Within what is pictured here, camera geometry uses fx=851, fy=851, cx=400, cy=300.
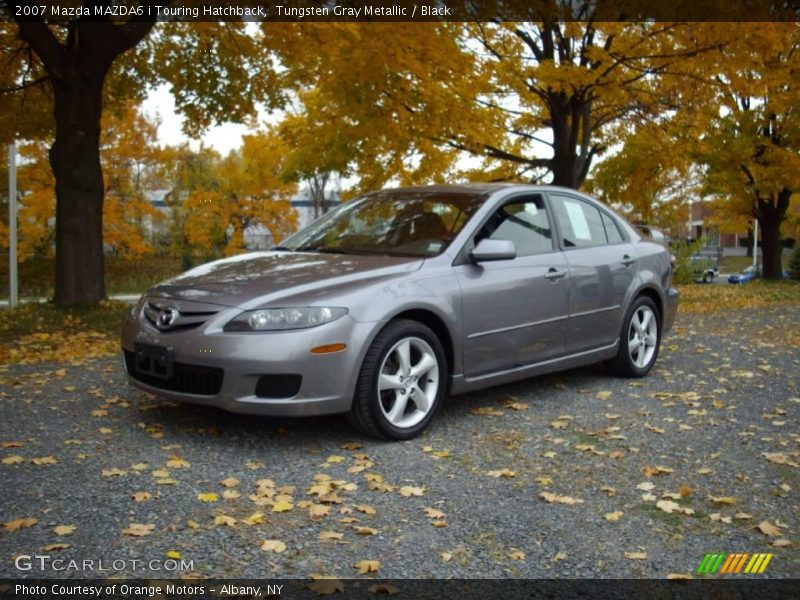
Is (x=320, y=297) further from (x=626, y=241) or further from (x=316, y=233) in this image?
(x=626, y=241)

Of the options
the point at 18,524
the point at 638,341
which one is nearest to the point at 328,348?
the point at 18,524

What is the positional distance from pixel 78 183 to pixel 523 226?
7.64m

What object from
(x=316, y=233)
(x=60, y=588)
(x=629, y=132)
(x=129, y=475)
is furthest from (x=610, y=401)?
(x=629, y=132)

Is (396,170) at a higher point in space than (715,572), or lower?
higher

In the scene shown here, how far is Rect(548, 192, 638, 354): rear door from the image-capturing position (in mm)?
6363

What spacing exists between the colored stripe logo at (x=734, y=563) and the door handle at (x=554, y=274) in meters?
2.85

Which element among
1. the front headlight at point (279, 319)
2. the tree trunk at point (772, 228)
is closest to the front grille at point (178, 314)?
the front headlight at point (279, 319)

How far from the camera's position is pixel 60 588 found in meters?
2.99

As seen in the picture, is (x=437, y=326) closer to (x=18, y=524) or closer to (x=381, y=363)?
(x=381, y=363)

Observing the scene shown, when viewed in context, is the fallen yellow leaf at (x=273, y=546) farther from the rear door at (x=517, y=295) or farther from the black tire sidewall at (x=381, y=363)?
the rear door at (x=517, y=295)

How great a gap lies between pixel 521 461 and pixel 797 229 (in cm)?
4319

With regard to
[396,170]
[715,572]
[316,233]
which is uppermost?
[396,170]

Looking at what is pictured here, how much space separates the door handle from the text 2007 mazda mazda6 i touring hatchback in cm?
1

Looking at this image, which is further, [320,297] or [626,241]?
[626,241]
